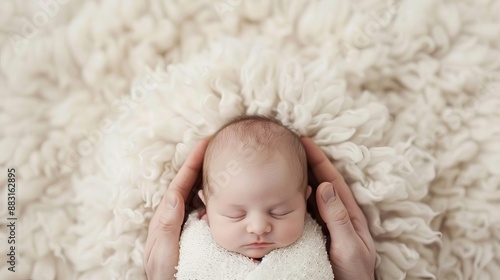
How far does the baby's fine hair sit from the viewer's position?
1107mm

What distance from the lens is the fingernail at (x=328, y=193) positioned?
1166mm

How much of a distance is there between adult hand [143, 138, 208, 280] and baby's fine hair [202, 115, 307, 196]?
51 mm

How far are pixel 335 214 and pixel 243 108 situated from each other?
281 mm

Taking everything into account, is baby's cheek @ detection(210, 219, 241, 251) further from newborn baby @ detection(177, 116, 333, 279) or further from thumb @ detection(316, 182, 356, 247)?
thumb @ detection(316, 182, 356, 247)

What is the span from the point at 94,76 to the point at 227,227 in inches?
20.0

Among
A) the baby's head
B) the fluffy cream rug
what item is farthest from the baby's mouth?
the fluffy cream rug

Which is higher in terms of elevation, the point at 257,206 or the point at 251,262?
the point at 257,206

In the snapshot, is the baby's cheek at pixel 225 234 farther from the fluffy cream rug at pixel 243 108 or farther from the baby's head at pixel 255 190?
the fluffy cream rug at pixel 243 108

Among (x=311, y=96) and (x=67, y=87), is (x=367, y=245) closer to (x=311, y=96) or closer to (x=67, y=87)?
(x=311, y=96)

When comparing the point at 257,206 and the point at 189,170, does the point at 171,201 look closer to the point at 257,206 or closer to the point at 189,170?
the point at 189,170

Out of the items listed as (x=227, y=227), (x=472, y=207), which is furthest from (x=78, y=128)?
(x=472, y=207)

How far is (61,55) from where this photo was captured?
4.54 ft

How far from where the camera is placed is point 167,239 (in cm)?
118

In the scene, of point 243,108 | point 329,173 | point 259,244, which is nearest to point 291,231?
point 259,244
